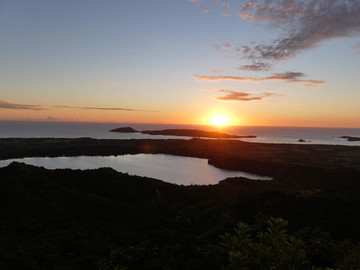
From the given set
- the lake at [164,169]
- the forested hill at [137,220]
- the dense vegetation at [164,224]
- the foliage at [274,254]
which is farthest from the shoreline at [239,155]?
the foliage at [274,254]

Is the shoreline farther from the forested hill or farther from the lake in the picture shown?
the forested hill

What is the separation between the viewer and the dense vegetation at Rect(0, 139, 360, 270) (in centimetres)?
909

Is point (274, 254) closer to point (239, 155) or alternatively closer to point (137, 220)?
point (137, 220)

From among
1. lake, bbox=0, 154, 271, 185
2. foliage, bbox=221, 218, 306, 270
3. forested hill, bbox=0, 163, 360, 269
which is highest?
foliage, bbox=221, 218, 306, 270

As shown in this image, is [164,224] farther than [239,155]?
No

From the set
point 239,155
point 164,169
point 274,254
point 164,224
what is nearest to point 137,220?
point 164,224

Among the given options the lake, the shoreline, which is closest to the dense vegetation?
the lake

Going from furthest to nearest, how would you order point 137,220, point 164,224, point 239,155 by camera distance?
point 239,155 → point 137,220 → point 164,224

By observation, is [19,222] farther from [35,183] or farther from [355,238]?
[355,238]

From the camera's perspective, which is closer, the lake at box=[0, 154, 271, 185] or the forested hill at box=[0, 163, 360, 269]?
the forested hill at box=[0, 163, 360, 269]

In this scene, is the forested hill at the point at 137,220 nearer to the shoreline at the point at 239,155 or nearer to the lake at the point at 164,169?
the lake at the point at 164,169

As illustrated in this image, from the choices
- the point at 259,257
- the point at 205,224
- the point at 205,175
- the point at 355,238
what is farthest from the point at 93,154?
the point at 259,257

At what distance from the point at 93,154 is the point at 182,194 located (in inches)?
3155

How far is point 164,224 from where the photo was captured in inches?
451
